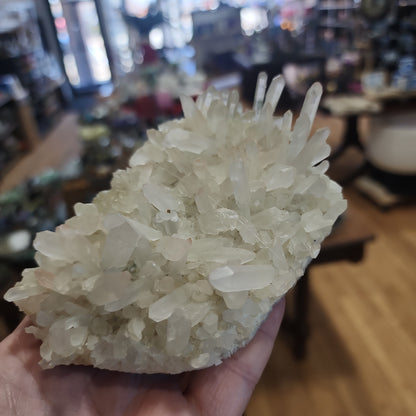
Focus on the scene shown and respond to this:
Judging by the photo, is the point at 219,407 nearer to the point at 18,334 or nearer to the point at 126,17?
the point at 18,334

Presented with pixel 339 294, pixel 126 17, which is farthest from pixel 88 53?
pixel 339 294

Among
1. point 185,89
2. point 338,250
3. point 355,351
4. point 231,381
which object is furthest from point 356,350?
point 185,89

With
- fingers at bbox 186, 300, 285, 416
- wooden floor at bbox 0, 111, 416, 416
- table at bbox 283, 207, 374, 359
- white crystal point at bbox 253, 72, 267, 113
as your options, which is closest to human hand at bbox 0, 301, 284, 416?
fingers at bbox 186, 300, 285, 416

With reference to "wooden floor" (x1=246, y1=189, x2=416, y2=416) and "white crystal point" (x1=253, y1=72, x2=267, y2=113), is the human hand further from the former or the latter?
"wooden floor" (x1=246, y1=189, x2=416, y2=416)

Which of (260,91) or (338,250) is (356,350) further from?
(260,91)

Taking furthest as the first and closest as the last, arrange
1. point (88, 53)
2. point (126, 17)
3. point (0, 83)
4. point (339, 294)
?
point (88, 53) < point (0, 83) < point (126, 17) < point (339, 294)

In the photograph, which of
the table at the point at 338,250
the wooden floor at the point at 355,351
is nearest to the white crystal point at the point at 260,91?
the table at the point at 338,250
